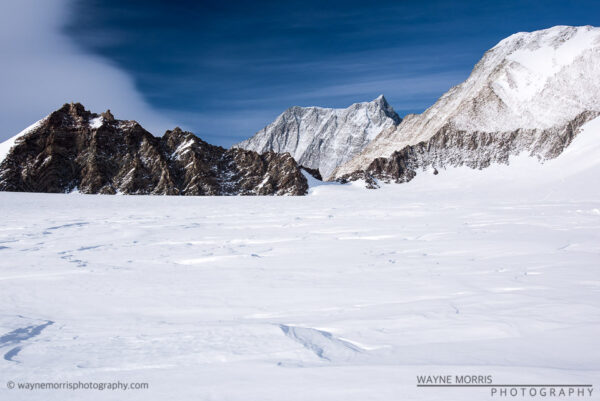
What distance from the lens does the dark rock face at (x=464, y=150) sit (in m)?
93.9

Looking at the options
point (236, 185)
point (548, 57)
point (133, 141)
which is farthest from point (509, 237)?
point (548, 57)

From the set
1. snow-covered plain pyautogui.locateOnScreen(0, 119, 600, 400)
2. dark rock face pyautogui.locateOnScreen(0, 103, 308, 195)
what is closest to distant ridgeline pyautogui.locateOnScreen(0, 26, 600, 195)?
dark rock face pyautogui.locateOnScreen(0, 103, 308, 195)

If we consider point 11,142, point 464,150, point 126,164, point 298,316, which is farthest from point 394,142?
point 298,316

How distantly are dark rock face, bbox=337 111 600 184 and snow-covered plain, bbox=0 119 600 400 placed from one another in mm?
85245

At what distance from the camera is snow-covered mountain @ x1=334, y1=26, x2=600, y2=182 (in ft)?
310

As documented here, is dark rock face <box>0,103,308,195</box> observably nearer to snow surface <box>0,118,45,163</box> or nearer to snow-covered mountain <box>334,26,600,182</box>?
snow surface <box>0,118,45,163</box>

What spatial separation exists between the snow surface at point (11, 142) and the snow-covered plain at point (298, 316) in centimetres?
7144

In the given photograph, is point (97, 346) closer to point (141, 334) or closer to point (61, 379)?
point (141, 334)

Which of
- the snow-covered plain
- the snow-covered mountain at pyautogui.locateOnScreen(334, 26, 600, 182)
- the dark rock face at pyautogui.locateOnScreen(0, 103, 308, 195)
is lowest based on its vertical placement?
the snow-covered plain

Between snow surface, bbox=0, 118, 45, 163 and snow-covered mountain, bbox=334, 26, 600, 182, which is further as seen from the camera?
snow-covered mountain, bbox=334, 26, 600, 182

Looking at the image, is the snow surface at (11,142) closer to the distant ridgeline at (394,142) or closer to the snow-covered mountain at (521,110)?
the distant ridgeline at (394,142)

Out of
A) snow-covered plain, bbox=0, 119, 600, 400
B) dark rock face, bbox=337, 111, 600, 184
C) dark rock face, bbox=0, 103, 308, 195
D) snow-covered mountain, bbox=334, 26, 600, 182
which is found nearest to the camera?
snow-covered plain, bbox=0, 119, 600, 400

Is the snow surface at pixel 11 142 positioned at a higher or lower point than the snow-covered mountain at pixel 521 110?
lower

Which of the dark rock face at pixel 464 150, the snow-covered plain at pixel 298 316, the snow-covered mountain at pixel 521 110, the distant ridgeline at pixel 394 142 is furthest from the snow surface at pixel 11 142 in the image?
the snow-covered plain at pixel 298 316
